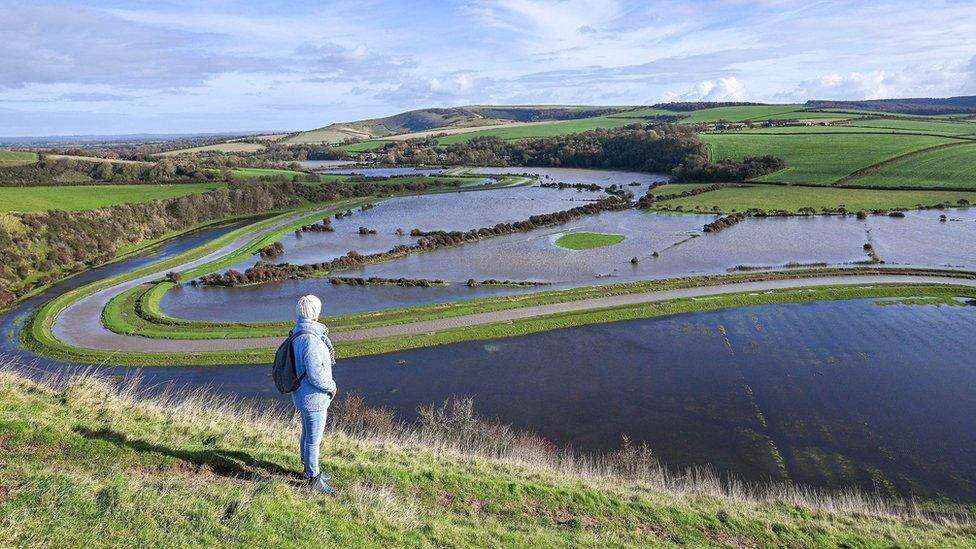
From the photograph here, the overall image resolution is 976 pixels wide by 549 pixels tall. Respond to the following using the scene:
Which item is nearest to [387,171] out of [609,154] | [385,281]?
[609,154]

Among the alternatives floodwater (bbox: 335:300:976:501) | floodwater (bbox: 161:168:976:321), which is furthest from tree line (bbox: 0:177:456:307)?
floodwater (bbox: 335:300:976:501)

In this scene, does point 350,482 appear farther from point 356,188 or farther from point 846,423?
point 356,188

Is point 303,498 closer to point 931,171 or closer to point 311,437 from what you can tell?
point 311,437

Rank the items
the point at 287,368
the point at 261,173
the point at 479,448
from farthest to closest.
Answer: the point at 261,173 < the point at 479,448 < the point at 287,368

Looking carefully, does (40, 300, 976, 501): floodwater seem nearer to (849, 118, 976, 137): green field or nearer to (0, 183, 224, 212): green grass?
(0, 183, 224, 212): green grass

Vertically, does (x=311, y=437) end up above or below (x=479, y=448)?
above

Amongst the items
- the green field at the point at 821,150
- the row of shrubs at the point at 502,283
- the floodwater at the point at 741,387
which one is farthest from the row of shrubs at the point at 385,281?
the green field at the point at 821,150
